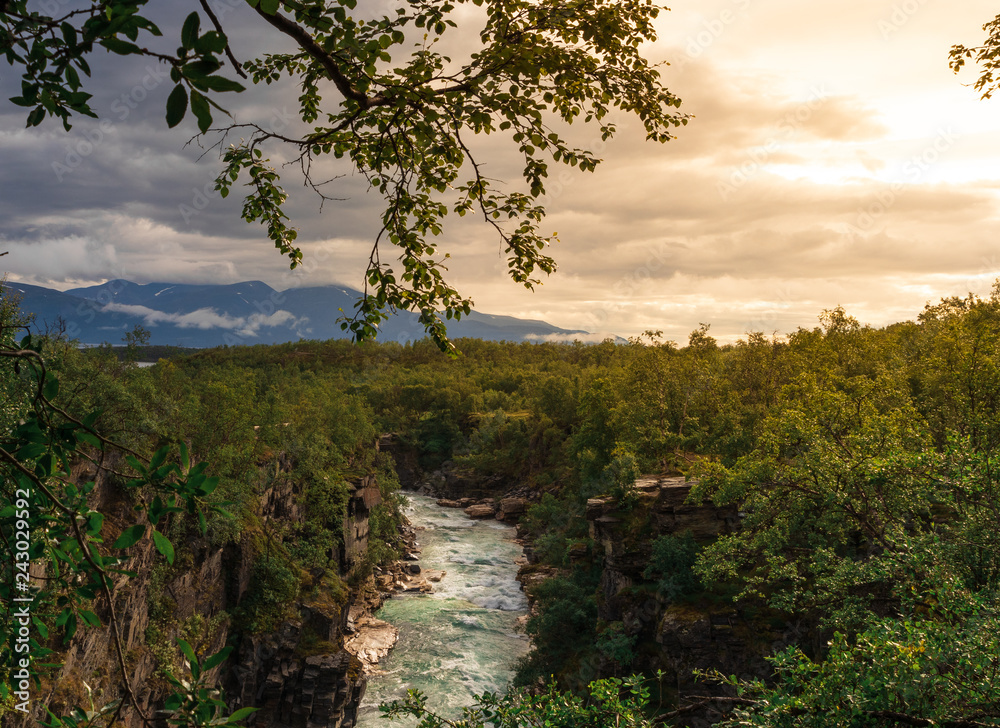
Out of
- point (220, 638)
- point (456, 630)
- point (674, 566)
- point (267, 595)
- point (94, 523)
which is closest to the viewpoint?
point (94, 523)

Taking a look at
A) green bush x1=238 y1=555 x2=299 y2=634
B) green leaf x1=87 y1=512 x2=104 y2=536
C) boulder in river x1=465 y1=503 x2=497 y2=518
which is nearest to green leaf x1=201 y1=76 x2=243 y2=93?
green leaf x1=87 y1=512 x2=104 y2=536

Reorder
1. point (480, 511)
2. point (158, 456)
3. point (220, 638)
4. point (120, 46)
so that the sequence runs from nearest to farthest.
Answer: point (120, 46) → point (158, 456) → point (220, 638) → point (480, 511)

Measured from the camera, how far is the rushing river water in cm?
2641

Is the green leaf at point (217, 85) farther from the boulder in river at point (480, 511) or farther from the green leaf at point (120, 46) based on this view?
the boulder in river at point (480, 511)

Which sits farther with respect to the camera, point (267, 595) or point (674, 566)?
point (267, 595)

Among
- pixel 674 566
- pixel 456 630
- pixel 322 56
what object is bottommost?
pixel 456 630

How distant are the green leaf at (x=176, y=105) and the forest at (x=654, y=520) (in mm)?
1310

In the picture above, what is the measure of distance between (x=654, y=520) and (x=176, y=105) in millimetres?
27367

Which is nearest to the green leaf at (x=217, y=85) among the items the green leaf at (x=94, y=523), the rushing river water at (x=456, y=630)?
the green leaf at (x=94, y=523)

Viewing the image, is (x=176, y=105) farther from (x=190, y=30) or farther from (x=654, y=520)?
(x=654, y=520)

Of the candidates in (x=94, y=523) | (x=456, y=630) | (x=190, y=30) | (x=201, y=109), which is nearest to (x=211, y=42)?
(x=190, y=30)

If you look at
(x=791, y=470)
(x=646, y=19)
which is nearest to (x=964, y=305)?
Result: (x=791, y=470)

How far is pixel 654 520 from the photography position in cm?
2659

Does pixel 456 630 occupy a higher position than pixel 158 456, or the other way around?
pixel 158 456
